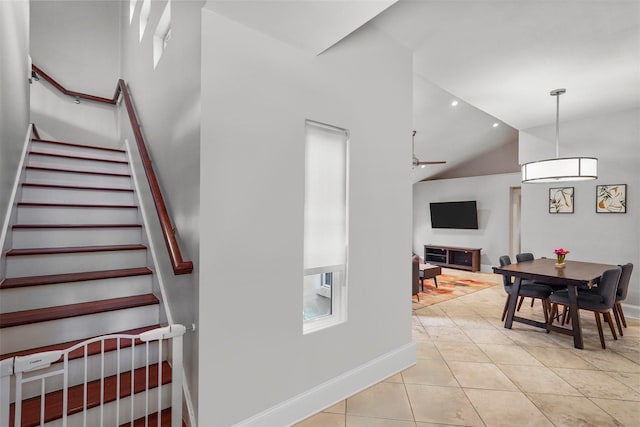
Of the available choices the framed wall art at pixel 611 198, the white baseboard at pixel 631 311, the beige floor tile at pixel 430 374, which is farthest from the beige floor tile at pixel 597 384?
the framed wall art at pixel 611 198

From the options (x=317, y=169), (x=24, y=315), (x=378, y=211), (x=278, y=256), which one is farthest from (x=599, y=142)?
(x=24, y=315)

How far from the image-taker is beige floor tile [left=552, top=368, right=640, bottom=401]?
245cm

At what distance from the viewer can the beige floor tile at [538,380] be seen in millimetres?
2506

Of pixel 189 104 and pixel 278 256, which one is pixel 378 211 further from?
pixel 189 104

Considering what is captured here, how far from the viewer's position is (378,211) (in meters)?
2.62

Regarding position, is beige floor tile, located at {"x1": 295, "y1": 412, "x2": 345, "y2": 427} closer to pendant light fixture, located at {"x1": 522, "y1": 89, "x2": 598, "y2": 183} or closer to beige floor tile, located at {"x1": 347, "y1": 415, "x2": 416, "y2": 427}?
beige floor tile, located at {"x1": 347, "y1": 415, "x2": 416, "y2": 427}

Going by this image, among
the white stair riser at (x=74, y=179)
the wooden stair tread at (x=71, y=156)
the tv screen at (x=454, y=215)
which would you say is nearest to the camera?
the white stair riser at (x=74, y=179)

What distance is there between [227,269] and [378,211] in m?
1.39

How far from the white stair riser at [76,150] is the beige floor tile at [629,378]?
554 cm

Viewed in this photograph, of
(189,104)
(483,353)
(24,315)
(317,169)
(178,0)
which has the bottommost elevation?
(483,353)

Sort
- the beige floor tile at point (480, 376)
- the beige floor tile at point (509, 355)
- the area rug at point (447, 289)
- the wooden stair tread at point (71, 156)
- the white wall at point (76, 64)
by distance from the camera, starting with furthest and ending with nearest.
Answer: the area rug at point (447, 289) < the white wall at point (76, 64) < the wooden stair tread at point (71, 156) < the beige floor tile at point (509, 355) < the beige floor tile at point (480, 376)

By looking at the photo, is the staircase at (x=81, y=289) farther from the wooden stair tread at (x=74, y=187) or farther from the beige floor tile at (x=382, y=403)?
the beige floor tile at (x=382, y=403)

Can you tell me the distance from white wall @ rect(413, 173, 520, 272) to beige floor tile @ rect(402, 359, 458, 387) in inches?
248

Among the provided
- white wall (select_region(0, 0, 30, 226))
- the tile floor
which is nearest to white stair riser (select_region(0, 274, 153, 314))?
white wall (select_region(0, 0, 30, 226))
